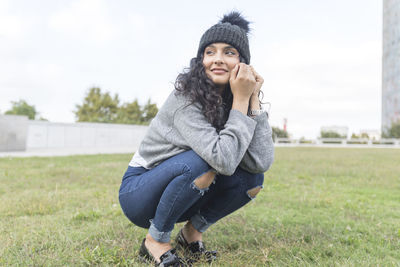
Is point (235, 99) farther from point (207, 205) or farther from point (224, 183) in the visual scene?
point (207, 205)

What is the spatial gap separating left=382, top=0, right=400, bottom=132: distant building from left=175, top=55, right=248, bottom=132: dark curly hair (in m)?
64.2

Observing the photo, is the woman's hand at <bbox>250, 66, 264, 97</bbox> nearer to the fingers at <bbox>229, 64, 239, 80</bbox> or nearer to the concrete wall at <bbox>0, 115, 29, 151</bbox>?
the fingers at <bbox>229, 64, 239, 80</bbox>

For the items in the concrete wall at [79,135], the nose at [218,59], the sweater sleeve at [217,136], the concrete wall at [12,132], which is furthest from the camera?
the concrete wall at [79,135]

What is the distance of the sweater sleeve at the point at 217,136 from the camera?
1.82 meters

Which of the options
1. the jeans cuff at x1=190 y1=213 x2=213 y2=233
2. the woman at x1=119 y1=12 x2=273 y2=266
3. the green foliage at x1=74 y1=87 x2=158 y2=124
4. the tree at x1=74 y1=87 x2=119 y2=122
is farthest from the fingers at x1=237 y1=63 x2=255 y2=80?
the tree at x1=74 y1=87 x2=119 y2=122

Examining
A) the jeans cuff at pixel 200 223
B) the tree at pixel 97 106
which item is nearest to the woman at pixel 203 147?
the jeans cuff at pixel 200 223

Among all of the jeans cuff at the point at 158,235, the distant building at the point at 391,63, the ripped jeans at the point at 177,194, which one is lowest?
the jeans cuff at the point at 158,235

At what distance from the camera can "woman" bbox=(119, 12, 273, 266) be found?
1883 mm

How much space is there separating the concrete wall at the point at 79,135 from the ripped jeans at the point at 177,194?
14.2 meters

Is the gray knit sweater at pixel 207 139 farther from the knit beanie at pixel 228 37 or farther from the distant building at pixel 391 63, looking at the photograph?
the distant building at pixel 391 63

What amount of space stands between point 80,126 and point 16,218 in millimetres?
16853

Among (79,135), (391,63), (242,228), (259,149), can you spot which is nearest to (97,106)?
(79,135)

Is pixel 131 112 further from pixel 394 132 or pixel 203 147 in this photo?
pixel 203 147

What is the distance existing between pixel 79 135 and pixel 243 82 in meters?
18.4
